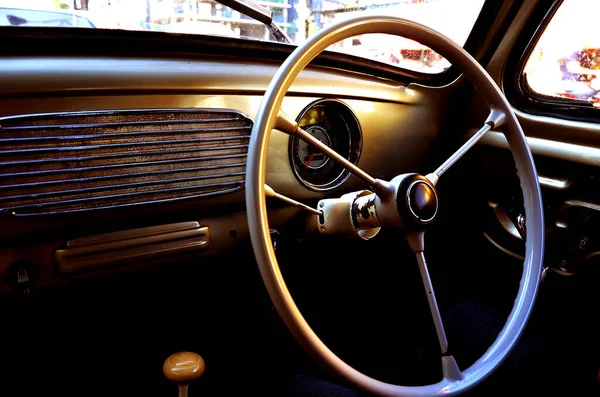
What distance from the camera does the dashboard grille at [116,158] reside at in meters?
1.01

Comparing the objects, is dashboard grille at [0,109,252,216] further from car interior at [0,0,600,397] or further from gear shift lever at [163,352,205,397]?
gear shift lever at [163,352,205,397]

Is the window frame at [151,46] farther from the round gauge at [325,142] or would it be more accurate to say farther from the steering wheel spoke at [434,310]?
the steering wheel spoke at [434,310]

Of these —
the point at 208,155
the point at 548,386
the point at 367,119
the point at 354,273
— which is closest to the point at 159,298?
the point at 208,155

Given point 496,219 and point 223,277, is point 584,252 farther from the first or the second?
point 223,277

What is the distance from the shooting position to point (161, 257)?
49.3 inches

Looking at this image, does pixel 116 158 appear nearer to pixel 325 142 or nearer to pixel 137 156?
pixel 137 156

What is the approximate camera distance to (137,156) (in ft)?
3.71

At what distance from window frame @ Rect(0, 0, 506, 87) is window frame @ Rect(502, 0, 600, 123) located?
0.33 feet

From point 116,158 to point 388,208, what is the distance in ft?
1.94

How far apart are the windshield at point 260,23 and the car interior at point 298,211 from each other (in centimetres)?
4

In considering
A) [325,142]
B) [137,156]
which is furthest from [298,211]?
[137,156]

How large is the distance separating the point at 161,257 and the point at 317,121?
57 cm

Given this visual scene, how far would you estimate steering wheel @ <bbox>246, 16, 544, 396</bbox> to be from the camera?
79 centimetres

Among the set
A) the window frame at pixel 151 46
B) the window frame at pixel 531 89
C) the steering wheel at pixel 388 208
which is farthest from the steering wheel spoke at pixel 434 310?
the window frame at pixel 531 89
